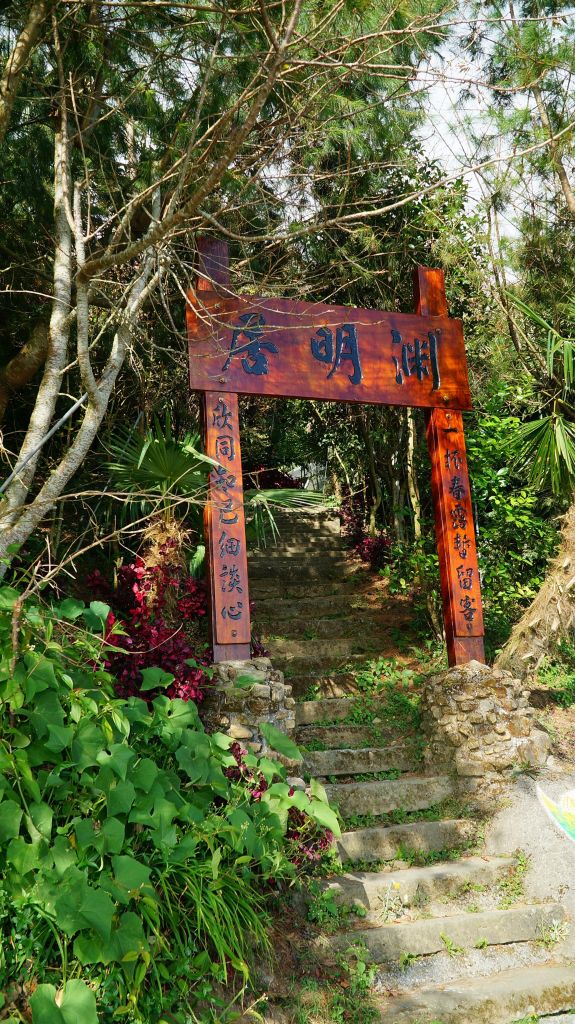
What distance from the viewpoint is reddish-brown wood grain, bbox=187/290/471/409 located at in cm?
480

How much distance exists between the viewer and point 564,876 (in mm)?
4410

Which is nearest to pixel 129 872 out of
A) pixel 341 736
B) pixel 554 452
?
pixel 341 736

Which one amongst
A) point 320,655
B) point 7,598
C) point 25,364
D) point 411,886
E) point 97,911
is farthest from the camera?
point 320,655

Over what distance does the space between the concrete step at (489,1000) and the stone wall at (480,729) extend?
4.18 ft

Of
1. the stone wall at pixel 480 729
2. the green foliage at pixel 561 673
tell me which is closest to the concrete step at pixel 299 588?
the green foliage at pixel 561 673

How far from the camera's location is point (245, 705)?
4.38m

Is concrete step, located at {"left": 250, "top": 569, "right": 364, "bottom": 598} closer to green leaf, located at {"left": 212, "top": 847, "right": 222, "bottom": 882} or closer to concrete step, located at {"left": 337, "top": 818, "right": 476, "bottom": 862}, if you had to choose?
concrete step, located at {"left": 337, "top": 818, "right": 476, "bottom": 862}

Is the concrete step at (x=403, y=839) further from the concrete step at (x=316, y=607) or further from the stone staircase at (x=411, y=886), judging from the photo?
the concrete step at (x=316, y=607)

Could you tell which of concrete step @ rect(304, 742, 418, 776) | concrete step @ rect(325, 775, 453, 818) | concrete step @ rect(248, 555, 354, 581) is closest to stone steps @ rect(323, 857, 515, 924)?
concrete step @ rect(325, 775, 453, 818)

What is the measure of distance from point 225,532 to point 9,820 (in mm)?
2261

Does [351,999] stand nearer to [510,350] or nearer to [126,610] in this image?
[126,610]

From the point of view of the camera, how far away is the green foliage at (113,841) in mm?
2676

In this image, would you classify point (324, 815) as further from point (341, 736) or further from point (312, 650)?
point (312, 650)

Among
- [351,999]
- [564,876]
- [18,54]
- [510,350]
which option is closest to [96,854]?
[351,999]
